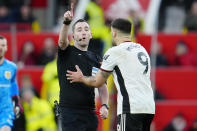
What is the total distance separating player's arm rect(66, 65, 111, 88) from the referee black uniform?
20 centimetres

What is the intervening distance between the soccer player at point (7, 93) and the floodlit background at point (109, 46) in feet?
9.11

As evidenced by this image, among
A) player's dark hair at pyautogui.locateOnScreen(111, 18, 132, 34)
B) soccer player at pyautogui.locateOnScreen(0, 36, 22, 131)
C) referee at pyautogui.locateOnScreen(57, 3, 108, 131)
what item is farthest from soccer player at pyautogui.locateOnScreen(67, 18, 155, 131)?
soccer player at pyautogui.locateOnScreen(0, 36, 22, 131)

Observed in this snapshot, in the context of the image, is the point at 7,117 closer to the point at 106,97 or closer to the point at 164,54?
the point at 106,97

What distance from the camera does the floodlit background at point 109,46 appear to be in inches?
595

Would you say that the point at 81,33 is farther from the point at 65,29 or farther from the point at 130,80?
the point at 130,80

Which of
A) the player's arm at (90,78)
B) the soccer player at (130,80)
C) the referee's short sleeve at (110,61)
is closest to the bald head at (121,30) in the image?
the soccer player at (130,80)

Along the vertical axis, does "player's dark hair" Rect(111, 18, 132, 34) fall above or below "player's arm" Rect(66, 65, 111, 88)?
above

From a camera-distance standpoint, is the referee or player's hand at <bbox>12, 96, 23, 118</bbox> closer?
the referee

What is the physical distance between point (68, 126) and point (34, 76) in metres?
6.61

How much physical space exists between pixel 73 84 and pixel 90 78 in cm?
47

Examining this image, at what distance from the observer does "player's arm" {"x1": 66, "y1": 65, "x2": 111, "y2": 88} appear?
888 cm

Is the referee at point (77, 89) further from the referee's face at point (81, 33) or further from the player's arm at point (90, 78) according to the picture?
the player's arm at point (90, 78)

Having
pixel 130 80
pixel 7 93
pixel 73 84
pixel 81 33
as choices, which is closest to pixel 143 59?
pixel 130 80

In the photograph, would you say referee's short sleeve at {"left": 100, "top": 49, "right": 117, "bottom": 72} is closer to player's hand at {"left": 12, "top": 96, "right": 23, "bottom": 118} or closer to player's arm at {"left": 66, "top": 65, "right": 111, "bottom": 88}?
player's arm at {"left": 66, "top": 65, "right": 111, "bottom": 88}
